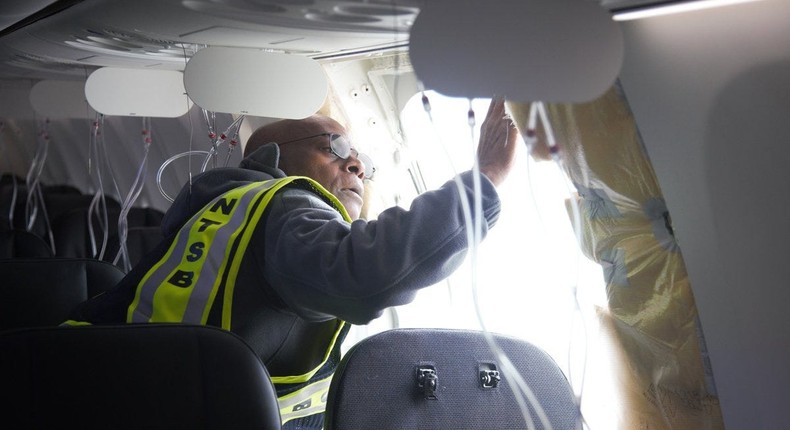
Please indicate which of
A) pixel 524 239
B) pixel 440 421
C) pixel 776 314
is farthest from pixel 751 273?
pixel 524 239

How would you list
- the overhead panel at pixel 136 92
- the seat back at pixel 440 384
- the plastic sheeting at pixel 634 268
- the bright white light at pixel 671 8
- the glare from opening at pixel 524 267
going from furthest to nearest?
the overhead panel at pixel 136 92 → the glare from opening at pixel 524 267 → the plastic sheeting at pixel 634 268 → the seat back at pixel 440 384 → the bright white light at pixel 671 8

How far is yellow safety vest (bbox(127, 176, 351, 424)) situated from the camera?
2896 mm

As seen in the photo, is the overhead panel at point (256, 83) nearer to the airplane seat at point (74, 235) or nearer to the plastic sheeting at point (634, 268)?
the plastic sheeting at point (634, 268)

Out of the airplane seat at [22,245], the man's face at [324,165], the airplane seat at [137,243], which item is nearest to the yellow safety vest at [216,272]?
the man's face at [324,165]

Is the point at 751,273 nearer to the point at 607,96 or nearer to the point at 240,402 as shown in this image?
the point at 607,96

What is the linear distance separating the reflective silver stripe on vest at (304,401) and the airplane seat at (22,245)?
10.1 feet

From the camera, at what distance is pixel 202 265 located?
117 inches

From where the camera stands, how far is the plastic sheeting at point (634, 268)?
2.73 meters

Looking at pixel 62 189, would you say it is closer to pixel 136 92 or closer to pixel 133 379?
pixel 136 92

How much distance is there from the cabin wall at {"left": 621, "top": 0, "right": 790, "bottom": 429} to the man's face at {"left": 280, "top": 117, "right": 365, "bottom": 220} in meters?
1.30

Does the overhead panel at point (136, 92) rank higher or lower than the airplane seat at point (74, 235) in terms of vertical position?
higher

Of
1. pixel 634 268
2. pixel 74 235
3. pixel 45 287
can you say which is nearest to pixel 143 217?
pixel 74 235

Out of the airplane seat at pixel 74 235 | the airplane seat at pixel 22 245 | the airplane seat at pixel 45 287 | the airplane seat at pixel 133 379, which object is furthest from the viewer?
the airplane seat at pixel 74 235

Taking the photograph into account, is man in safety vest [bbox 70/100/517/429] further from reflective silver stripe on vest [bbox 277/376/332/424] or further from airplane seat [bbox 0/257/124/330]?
airplane seat [bbox 0/257/124/330]
